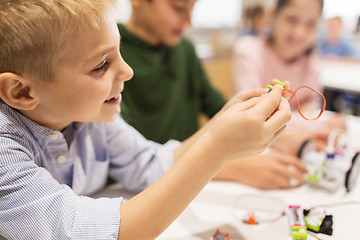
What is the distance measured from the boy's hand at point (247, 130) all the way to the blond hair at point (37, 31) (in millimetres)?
254

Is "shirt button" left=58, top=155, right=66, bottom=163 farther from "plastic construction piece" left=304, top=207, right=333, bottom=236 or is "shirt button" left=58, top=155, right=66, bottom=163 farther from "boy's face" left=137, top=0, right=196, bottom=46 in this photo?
"boy's face" left=137, top=0, right=196, bottom=46

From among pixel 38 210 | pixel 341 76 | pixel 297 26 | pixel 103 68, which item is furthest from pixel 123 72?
pixel 341 76

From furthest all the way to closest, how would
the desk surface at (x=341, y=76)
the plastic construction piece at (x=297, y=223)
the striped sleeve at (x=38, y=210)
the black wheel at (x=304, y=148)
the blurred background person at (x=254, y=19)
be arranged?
the blurred background person at (x=254, y=19) → the desk surface at (x=341, y=76) → the black wheel at (x=304, y=148) → the plastic construction piece at (x=297, y=223) → the striped sleeve at (x=38, y=210)

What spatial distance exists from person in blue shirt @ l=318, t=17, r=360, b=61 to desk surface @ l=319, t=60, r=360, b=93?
0.16ft

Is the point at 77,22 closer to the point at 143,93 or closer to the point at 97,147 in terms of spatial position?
the point at 97,147

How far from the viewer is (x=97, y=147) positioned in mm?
729

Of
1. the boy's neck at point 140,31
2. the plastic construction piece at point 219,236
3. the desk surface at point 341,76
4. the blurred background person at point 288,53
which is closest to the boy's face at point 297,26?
the blurred background person at point 288,53

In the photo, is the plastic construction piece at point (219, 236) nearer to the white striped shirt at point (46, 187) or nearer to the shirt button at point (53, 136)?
the white striped shirt at point (46, 187)

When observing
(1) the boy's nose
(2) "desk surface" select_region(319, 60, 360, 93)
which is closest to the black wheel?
(1) the boy's nose

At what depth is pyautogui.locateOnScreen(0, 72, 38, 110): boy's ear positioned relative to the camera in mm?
475

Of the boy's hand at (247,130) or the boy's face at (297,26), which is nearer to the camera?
the boy's hand at (247,130)

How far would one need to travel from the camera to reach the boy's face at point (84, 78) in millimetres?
491

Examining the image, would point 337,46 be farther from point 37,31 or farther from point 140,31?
point 37,31

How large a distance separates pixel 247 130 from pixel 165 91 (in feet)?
2.55
